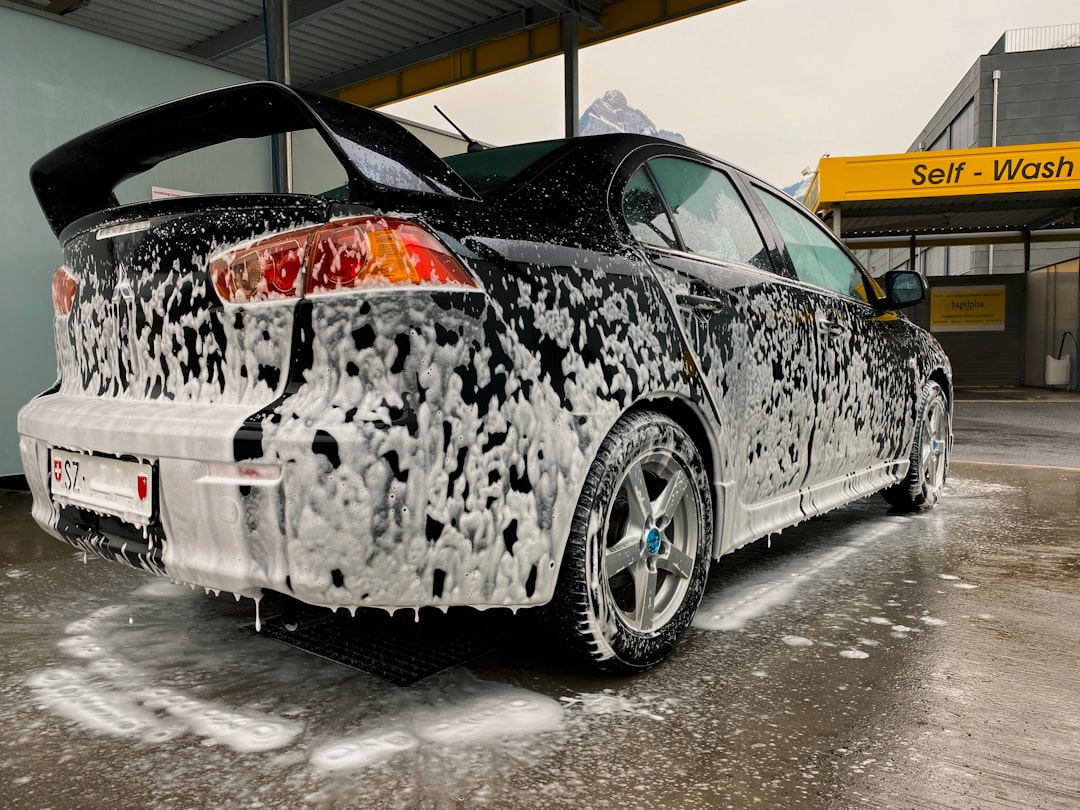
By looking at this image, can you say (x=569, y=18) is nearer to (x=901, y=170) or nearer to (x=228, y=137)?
(x=901, y=170)

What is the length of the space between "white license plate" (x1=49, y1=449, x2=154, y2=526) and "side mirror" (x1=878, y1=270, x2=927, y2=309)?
3.47 meters

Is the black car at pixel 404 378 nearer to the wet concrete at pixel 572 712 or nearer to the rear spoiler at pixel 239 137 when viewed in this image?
the rear spoiler at pixel 239 137

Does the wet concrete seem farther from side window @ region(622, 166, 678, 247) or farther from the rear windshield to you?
the rear windshield

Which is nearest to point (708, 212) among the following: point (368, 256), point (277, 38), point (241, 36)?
point (368, 256)

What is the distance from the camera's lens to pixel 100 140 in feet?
7.73

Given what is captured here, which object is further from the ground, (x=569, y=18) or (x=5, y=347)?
(x=569, y=18)

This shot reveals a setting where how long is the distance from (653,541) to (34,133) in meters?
5.54

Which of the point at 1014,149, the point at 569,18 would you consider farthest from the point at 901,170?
the point at 569,18

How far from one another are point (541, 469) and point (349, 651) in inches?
37.8

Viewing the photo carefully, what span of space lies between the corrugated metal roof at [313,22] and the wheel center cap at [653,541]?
30.1 feet

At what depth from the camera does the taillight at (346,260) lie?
5.75 feet

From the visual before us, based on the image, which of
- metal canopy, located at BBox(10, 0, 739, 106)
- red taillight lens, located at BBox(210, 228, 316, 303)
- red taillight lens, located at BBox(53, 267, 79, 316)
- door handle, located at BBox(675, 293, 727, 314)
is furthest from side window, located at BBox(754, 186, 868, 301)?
metal canopy, located at BBox(10, 0, 739, 106)

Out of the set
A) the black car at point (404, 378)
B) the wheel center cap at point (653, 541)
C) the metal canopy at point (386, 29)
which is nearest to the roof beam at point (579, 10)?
the metal canopy at point (386, 29)

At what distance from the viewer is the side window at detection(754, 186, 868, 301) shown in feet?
11.3
